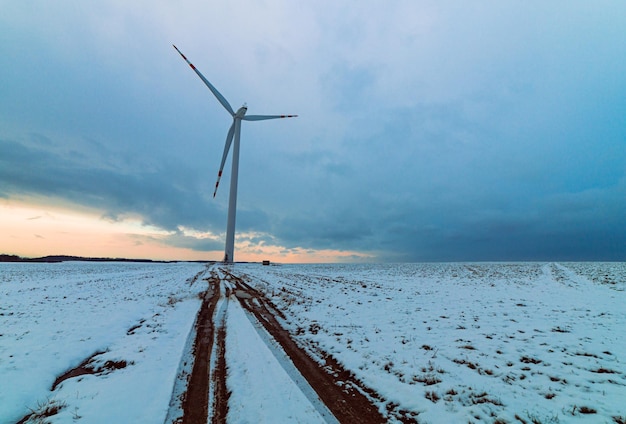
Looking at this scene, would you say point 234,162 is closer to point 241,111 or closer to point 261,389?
point 241,111

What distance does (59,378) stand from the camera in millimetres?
7133

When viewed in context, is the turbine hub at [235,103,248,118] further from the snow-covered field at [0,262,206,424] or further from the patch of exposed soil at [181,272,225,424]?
the patch of exposed soil at [181,272,225,424]

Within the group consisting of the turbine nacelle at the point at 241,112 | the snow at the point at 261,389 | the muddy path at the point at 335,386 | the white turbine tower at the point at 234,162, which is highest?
the turbine nacelle at the point at 241,112

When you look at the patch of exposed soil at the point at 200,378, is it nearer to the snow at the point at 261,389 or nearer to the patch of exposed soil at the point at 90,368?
the snow at the point at 261,389

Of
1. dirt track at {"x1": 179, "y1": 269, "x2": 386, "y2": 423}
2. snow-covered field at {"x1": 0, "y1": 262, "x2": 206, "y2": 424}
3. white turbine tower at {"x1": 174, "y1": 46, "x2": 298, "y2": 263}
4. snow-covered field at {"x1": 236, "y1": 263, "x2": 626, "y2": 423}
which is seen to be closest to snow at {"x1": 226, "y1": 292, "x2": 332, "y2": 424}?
dirt track at {"x1": 179, "y1": 269, "x2": 386, "y2": 423}

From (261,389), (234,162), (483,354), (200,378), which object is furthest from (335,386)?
(234,162)

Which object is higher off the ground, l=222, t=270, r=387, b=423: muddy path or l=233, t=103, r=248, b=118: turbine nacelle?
l=233, t=103, r=248, b=118: turbine nacelle

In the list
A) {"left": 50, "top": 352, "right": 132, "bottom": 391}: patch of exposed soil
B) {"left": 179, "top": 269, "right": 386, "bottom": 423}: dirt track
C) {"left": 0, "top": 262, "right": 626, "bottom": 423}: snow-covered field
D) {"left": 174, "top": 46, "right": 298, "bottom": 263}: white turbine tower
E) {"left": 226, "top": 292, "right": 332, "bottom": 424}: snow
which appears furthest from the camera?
{"left": 174, "top": 46, "right": 298, "bottom": 263}: white turbine tower

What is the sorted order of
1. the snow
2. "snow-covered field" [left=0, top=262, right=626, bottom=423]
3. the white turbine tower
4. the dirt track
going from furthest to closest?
1. the white turbine tower
2. "snow-covered field" [left=0, top=262, right=626, bottom=423]
3. the dirt track
4. the snow

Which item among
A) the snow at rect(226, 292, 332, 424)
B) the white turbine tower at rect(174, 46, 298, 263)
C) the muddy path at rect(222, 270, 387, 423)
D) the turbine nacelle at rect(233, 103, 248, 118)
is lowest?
the muddy path at rect(222, 270, 387, 423)

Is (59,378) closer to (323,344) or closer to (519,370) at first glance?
(323,344)

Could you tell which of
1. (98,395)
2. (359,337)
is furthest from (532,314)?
(98,395)

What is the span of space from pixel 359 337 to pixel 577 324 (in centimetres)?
931

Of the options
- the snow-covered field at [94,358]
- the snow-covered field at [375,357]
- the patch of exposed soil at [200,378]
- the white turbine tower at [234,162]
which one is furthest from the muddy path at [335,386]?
the white turbine tower at [234,162]
